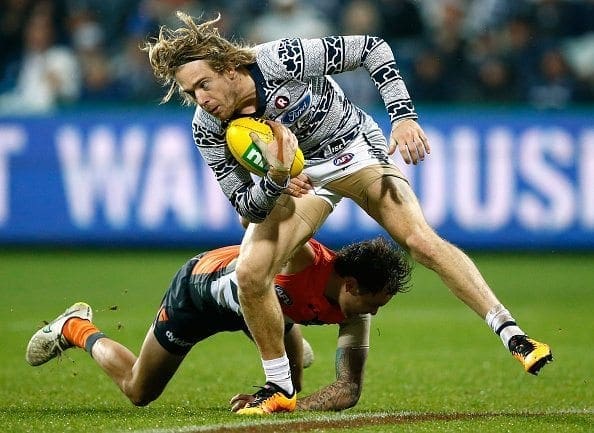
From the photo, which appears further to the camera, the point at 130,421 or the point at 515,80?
the point at 515,80

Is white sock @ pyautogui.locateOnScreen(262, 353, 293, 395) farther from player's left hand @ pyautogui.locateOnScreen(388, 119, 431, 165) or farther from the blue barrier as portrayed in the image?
the blue barrier

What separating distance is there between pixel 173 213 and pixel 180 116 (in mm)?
1155

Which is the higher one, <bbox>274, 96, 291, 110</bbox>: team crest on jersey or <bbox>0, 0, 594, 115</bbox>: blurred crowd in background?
<bbox>274, 96, 291, 110</bbox>: team crest on jersey

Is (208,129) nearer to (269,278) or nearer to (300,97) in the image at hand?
(300,97)

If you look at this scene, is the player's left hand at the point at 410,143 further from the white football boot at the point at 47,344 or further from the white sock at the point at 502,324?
the white football boot at the point at 47,344

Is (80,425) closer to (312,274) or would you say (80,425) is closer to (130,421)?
(130,421)

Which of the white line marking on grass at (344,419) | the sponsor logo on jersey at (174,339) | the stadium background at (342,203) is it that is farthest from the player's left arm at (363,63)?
the stadium background at (342,203)

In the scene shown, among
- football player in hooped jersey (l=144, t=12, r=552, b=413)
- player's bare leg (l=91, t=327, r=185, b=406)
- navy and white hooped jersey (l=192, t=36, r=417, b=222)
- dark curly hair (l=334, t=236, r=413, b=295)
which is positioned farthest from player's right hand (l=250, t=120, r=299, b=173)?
player's bare leg (l=91, t=327, r=185, b=406)

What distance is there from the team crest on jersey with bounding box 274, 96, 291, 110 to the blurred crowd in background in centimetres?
856

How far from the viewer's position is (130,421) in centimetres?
610

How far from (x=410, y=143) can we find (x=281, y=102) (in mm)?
761

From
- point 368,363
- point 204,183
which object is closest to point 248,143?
point 368,363

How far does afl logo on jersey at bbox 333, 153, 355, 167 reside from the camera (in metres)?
6.72

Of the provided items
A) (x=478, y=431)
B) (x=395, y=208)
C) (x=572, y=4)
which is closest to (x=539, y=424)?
(x=478, y=431)
